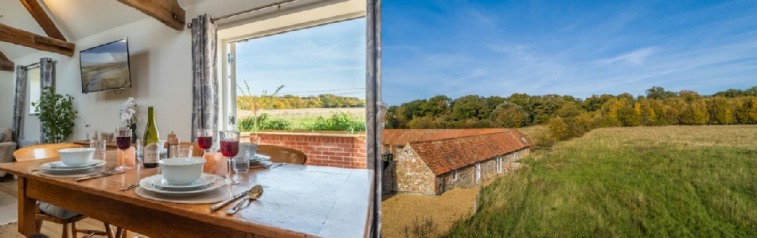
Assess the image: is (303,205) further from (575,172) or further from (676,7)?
(676,7)

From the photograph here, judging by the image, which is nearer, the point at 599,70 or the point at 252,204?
the point at 252,204

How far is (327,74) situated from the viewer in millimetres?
3158

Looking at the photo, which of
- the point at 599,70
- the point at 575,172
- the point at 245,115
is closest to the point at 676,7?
the point at 599,70

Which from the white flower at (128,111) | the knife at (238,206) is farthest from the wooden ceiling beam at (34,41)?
the knife at (238,206)

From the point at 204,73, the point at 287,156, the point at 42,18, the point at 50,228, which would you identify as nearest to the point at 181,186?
the point at 287,156

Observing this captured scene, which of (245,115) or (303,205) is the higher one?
(245,115)

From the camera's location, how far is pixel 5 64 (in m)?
5.75

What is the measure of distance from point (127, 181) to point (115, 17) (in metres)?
3.75

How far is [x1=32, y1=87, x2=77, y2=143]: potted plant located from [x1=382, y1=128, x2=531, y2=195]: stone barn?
4.76 metres

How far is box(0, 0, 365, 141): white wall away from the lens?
332cm

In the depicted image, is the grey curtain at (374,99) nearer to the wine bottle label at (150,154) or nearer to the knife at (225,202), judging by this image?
the wine bottle label at (150,154)

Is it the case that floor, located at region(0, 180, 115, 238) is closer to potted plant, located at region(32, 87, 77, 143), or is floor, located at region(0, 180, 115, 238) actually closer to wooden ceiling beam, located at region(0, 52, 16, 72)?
Answer: potted plant, located at region(32, 87, 77, 143)

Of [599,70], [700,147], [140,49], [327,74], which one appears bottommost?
[700,147]

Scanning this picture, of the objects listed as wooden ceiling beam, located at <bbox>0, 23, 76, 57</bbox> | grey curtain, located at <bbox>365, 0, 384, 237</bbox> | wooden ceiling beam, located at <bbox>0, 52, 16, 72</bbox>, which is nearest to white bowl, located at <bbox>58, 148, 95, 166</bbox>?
grey curtain, located at <bbox>365, 0, 384, 237</bbox>
